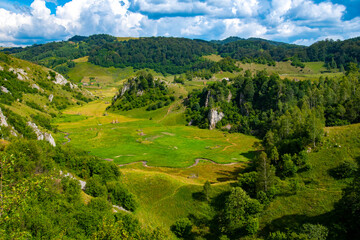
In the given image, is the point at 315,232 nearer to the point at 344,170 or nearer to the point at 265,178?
the point at 265,178

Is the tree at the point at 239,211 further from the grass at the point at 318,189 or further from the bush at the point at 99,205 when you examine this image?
the bush at the point at 99,205

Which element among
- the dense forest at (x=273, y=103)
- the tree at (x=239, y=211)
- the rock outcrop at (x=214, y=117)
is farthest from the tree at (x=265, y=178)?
the rock outcrop at (x=214, y=117)

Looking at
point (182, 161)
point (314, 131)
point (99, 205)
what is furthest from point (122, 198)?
point (314, 131)

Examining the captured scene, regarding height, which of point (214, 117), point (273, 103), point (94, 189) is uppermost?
point (273, 103)

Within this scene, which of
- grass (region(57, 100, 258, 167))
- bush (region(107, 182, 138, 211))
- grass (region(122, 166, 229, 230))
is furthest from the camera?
grass (region(57, 100, 258, 167))

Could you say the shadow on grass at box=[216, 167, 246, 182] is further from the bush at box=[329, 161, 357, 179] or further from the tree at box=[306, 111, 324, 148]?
the bush at box=[329, 161, 357, 179]

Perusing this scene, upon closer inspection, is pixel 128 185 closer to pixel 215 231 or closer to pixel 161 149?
pixel 215 231

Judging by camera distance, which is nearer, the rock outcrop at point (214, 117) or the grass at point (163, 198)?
the grass at point (163, 198)

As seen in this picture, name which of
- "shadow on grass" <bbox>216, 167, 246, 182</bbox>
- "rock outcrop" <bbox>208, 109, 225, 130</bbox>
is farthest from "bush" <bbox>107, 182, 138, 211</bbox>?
"rock outcrop" <bbox>208, 109, 225, 130</bbox>

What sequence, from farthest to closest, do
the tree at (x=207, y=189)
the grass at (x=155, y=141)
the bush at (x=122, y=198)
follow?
the grass at (x=155, y=141) < the tree at (x=207, y=189) < the bush at (x=122, y=198)

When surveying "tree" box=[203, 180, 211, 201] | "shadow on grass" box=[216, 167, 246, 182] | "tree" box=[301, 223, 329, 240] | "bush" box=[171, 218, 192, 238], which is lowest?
"shadow on grass" box=[216, 167, 246, 182]
